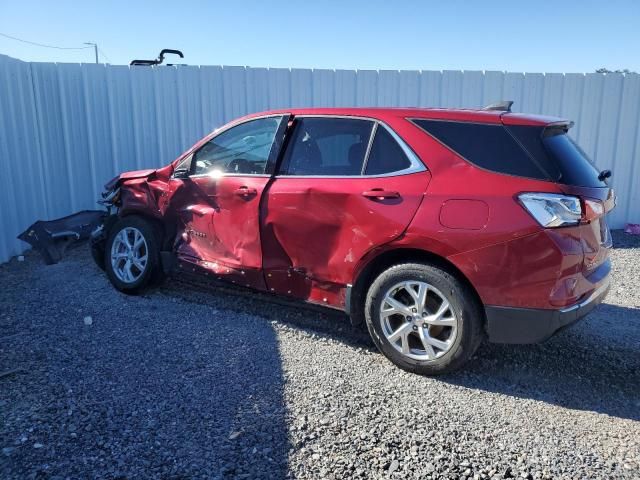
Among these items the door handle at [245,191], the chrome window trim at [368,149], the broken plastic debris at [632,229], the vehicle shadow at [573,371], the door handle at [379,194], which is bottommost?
the vehicle shadow at [573,371]

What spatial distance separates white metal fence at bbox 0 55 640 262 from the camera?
8.01 metres

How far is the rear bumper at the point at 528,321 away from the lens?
329 centimetres

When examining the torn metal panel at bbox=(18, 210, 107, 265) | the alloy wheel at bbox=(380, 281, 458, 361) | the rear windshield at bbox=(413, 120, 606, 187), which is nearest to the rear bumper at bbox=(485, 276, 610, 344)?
the alloy wheel at bbox=(380, 281, 458, 361)

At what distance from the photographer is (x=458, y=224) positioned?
3.42 metres

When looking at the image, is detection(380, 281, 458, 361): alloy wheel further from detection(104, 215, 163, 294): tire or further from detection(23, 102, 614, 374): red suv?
detection(104, 215, 163, 294): tire

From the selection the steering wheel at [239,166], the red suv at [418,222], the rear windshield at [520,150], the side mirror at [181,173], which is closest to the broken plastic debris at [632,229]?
the red suv at [418,222]

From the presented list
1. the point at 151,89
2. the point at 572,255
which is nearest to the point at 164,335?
the point at 572,255

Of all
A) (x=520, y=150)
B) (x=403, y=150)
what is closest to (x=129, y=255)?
(x=403, y=150)

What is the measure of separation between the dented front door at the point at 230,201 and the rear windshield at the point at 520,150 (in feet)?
4.88

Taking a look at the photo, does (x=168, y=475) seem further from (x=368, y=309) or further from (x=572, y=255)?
(x=572, y=255)

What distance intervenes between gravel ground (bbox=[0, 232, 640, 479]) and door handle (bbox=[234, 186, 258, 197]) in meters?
1.10

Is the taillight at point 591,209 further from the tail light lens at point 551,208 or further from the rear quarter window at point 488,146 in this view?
the rear quarter window at point 488,146

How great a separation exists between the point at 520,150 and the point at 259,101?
5513 millimetres

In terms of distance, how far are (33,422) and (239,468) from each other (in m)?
1.27
